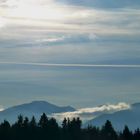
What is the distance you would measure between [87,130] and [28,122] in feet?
68.9

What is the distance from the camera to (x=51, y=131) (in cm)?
17450

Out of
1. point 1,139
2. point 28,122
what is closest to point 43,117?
point 28,122

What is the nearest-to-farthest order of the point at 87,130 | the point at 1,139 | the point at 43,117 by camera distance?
the point at 1,139, the point at 43,117, the point at 87,130

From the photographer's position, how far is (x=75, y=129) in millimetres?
182875

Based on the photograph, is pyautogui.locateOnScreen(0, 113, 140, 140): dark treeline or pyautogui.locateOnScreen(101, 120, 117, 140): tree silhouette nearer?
pyautogui.locateOnScreen(0, 113, 140, 140): dark treeline

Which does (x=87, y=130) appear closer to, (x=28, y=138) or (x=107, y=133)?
(x=107, y=133)

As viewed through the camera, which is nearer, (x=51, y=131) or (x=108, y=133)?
(x=51, y=131)

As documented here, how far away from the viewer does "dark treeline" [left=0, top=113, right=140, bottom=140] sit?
170 metres

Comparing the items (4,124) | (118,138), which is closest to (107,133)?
(118,138)

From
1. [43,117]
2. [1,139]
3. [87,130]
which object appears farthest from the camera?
[87,130]

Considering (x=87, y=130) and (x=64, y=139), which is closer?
(x=64, y=139)

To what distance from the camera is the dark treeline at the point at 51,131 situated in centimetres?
17012

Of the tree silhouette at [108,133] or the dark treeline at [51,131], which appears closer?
the dark treeline at [51,131]

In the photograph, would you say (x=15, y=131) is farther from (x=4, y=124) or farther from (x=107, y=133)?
(x=107, y=133)
